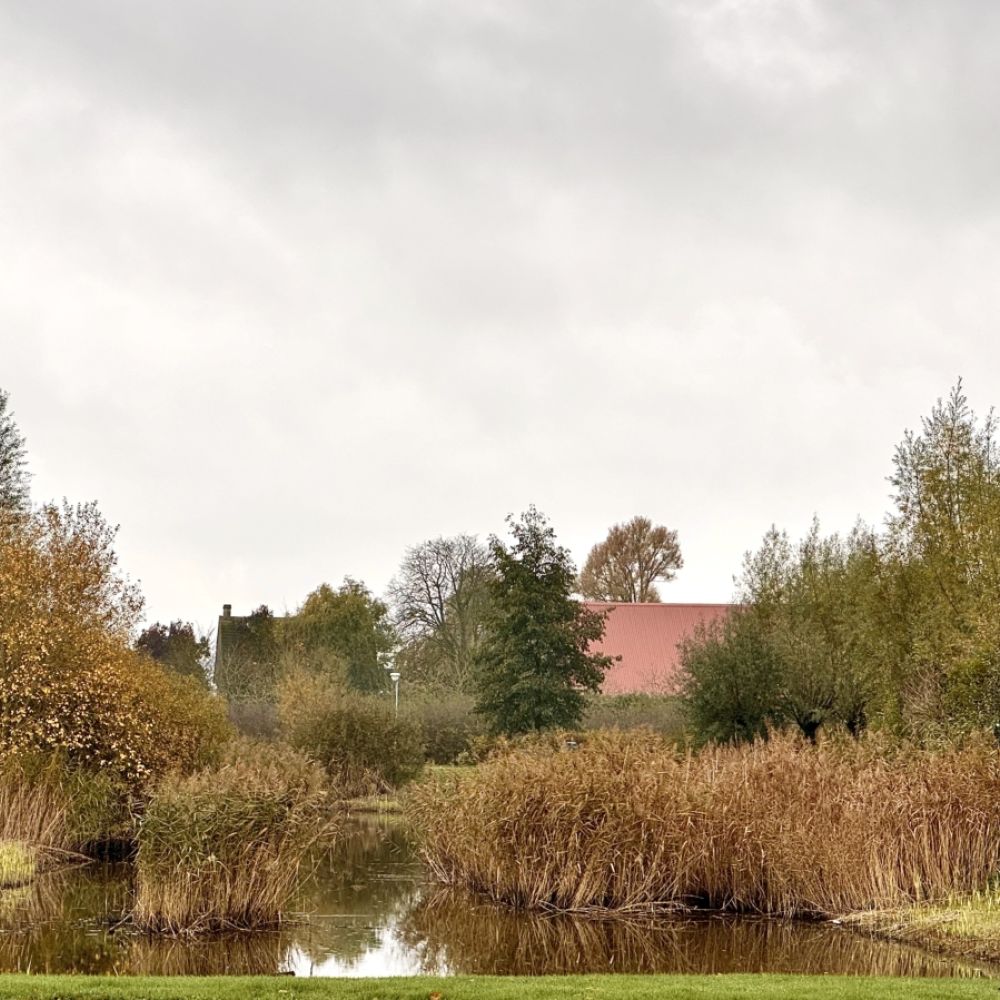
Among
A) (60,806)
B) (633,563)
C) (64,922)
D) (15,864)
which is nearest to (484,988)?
(64,922)

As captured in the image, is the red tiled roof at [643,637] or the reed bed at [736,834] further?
the red tiled roof at [643,637]

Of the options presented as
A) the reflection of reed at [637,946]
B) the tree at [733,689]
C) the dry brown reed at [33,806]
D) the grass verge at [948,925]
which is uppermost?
the tree at [733,689]

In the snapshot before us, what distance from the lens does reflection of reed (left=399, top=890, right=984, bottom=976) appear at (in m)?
11.5

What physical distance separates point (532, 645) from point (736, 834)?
55.9 ft

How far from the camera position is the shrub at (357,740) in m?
28.4

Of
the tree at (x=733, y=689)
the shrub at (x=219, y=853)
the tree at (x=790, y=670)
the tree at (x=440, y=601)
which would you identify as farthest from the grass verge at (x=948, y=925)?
the tree at (x=440, y=601)

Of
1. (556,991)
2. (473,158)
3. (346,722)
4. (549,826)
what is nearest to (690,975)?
(556,991)

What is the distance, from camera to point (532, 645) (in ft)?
103

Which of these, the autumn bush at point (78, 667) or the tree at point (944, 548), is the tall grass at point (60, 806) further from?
the tree at point (944, 548)

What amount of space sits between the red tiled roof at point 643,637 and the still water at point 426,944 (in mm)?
34456

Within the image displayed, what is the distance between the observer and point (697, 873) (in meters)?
14.6

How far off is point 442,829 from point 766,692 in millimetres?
15927

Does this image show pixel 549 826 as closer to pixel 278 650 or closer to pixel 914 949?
pixel 914 949

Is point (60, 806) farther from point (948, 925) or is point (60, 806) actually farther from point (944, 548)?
point (944, 548)
